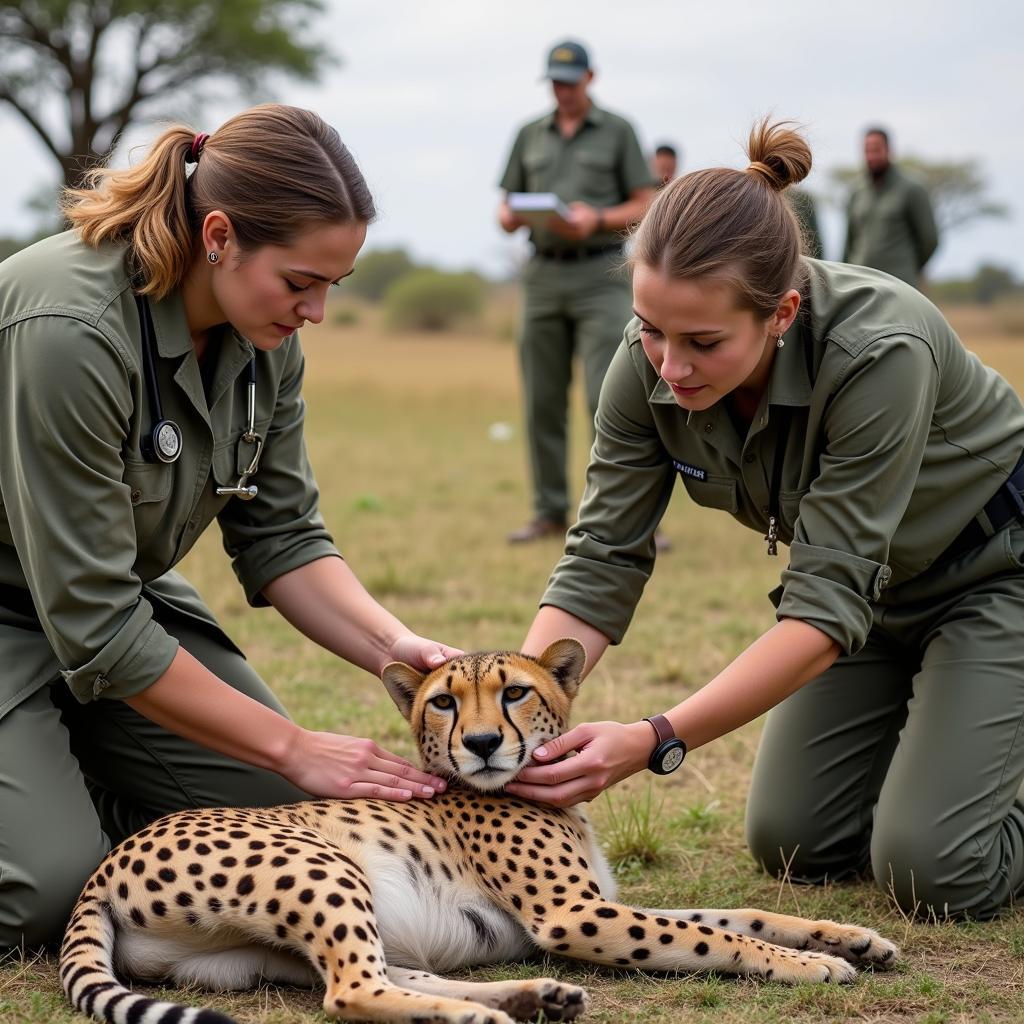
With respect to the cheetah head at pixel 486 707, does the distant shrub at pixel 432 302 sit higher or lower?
lower

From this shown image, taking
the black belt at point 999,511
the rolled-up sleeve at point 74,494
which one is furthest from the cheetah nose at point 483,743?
the black belt at point 999,511

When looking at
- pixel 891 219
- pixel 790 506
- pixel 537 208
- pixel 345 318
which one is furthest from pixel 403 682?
pixel 345 318

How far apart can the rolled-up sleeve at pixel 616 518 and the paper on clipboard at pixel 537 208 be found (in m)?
3.83

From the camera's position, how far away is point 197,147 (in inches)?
113

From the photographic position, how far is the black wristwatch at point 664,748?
2758 mm

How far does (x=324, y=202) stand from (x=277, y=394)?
28.0 inches

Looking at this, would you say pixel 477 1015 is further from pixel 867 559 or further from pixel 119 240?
pixel 119 240

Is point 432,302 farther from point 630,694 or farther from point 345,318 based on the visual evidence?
point 630,694

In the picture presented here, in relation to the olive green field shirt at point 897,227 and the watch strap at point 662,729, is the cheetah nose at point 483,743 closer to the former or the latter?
the watch strap at point 662,729

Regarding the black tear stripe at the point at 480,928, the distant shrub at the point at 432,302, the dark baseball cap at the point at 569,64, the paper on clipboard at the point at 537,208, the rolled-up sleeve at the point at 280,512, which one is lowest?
the distant shrub at the point at 432,302

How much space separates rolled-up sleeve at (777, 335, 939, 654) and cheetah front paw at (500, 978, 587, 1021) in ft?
2.92

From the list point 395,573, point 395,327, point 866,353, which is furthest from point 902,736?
point 395,327

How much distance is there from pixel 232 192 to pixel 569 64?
16.7 feet

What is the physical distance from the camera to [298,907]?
249cm
